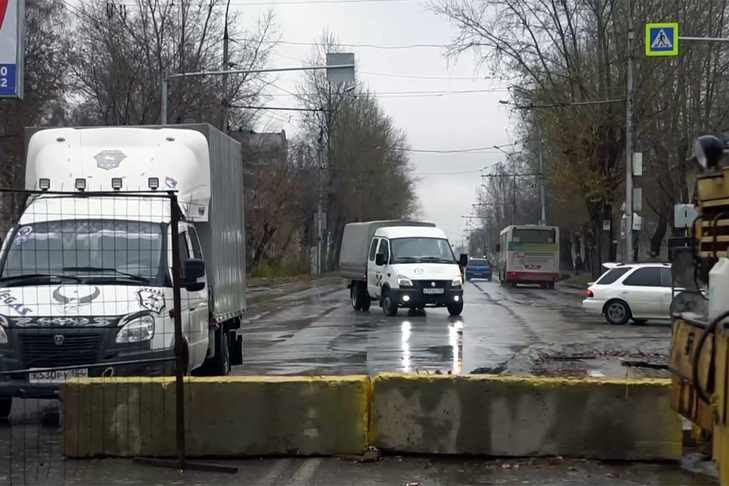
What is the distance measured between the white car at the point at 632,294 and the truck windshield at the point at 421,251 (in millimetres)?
3971

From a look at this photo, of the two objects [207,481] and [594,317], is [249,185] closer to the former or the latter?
[594,317]

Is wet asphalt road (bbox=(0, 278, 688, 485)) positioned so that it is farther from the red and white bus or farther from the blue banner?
the red and white bus

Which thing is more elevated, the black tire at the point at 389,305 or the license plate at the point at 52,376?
the license plate at the point at 52,376

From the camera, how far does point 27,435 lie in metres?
9.70

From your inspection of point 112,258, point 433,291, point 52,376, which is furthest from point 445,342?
point 52,376

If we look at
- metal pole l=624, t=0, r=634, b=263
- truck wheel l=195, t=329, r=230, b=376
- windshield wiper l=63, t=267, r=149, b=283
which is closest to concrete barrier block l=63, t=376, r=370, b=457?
windshield wiper l=63, t=267, r=149, b=283

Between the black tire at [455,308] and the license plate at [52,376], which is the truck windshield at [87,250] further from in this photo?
the black tire at [455,308]

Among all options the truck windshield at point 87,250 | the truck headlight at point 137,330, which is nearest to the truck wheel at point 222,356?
the truck windshield at point 87,250

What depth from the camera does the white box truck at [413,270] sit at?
2664cm

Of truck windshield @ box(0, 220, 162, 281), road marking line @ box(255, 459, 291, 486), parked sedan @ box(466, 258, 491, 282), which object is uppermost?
truck windshield @ box(0, 220, 162, 281)

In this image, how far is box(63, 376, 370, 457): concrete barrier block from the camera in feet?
28.3

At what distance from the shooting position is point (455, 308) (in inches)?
1075

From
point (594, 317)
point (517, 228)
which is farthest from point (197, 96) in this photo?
point (517, 228)

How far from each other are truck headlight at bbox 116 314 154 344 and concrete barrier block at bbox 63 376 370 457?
3.20 ft
